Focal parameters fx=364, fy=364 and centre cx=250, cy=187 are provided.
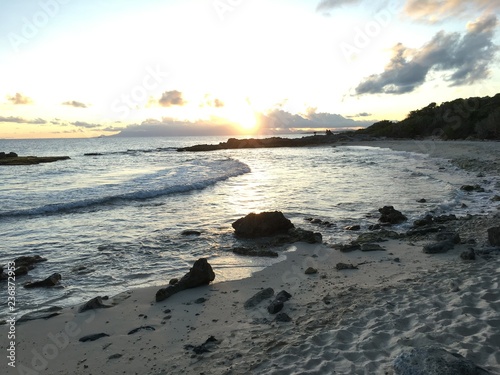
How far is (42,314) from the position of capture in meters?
6.53

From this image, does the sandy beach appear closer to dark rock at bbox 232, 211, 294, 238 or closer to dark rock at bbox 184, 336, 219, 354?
dark rock at bbox 184, 336, 219, 354

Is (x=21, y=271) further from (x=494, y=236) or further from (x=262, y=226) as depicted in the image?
(x=494, y=236)

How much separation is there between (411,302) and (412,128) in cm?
8600

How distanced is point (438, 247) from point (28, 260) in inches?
405

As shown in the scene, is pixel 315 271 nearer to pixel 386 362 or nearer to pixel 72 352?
pixel 386 362

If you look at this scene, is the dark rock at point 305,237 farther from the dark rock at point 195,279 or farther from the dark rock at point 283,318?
the dark rock at point 283,318

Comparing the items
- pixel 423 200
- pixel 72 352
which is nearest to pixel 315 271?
pixel 72 352

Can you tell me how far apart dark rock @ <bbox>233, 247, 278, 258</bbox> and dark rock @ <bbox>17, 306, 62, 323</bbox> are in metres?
4.50

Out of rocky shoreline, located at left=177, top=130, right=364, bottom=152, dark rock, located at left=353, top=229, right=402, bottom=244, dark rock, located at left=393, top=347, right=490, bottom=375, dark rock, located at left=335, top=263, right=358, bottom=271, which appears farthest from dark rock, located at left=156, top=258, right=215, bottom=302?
rocky shoreline, located at left=177, top=130, right=364, bottom=152

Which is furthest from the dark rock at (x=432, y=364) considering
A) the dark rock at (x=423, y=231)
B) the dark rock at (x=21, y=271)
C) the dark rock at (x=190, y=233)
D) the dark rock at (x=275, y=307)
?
the dark rock at (x=190, y=233)

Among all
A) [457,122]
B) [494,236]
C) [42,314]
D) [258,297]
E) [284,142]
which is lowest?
[42,314]

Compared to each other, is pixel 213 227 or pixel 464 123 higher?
pixel 464 123

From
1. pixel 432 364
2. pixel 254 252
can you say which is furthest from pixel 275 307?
pixel 254 252

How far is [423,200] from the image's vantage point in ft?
52.2
